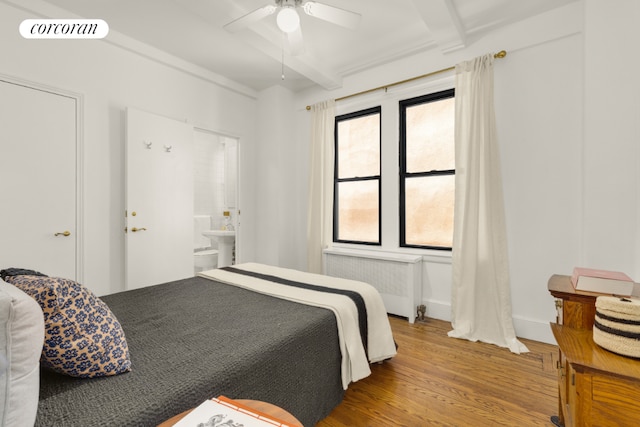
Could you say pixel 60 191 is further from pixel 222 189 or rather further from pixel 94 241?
pixel 222 189

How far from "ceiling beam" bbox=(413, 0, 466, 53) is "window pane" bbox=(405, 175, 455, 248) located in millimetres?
1286

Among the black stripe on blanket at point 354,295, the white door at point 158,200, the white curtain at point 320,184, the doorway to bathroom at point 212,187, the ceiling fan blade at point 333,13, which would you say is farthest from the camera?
the doorway to bathroom at point 212,187

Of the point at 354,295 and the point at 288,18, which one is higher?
the point at 288,18

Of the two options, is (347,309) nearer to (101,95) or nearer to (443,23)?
(443,23)

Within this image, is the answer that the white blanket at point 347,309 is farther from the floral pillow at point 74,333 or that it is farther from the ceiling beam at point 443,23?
the ceiling beam at point 443,23

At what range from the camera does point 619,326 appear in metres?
1.01

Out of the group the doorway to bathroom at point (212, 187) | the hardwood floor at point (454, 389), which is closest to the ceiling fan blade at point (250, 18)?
the hardwood floor at point (454, 389)

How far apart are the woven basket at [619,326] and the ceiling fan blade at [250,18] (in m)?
2.43

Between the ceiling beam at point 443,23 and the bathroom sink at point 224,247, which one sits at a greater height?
the ceiling beam at point 443,23

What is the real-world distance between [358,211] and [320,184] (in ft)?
2.00

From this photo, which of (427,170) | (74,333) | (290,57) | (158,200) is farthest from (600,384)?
(158,200)

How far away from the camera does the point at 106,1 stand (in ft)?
7.94

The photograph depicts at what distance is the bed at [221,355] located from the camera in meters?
0.91

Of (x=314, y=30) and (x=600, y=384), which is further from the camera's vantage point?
(x=314, y=30)
